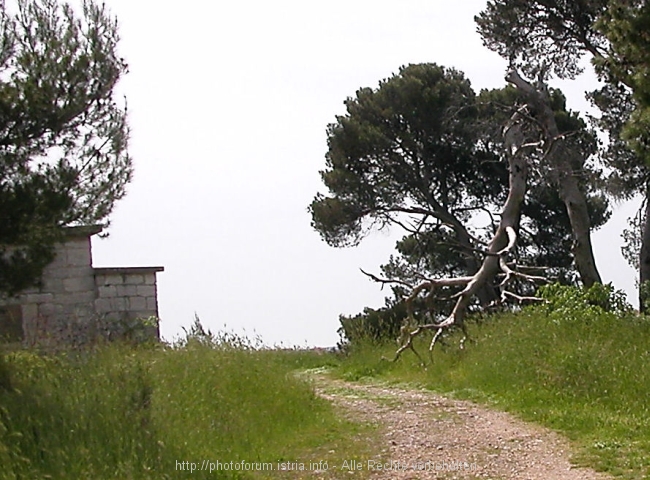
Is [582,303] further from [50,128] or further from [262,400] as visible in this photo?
[50,128]

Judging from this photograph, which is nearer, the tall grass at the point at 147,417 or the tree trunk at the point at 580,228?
the tall grass at the point at 147,417

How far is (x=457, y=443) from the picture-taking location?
23.4 feet

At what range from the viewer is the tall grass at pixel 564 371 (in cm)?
693

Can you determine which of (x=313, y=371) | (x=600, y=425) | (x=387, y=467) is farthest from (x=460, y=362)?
(x=387, y=467)

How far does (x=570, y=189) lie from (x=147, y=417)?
1072cm

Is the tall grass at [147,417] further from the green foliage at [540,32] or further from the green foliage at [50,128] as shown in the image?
the green foliage at [540,32]

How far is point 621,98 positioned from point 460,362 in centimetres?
681

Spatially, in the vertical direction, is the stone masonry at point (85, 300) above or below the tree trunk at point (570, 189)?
below

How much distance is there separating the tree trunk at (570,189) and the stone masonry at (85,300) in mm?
6900

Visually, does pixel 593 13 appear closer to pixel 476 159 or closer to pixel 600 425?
pixel 476 159

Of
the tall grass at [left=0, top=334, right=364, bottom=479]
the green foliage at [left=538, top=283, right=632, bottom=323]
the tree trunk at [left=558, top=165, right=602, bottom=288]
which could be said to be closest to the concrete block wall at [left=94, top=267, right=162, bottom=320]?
the tall grass at [left=0, top=334, right=364, bottom=479]

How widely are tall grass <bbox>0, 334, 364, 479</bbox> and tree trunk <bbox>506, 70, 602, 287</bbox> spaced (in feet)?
24.2

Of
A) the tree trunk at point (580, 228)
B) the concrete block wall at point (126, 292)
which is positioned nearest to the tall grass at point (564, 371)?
the tree trunk at point (580, 228)

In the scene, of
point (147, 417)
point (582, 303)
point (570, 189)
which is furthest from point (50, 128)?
point (570, 189)
